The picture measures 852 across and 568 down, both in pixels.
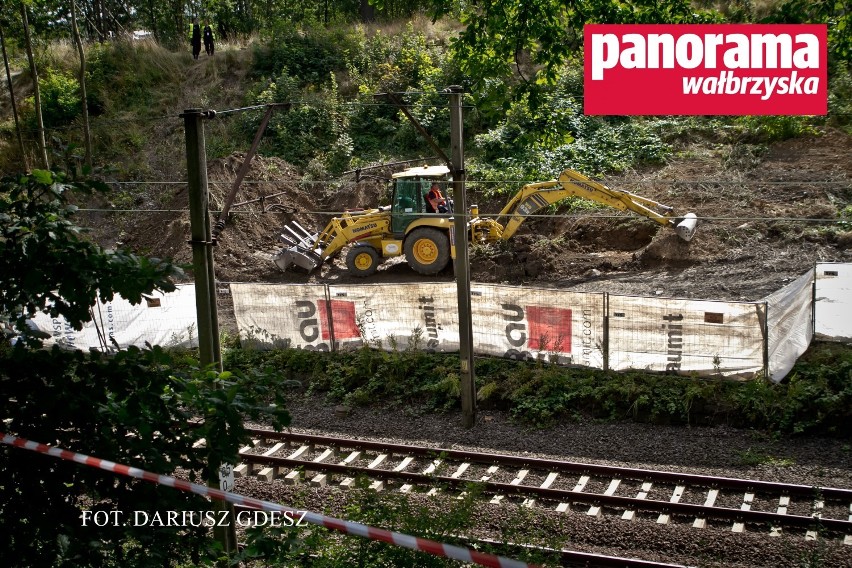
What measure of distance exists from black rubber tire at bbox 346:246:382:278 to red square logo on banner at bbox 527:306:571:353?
723 centimetres

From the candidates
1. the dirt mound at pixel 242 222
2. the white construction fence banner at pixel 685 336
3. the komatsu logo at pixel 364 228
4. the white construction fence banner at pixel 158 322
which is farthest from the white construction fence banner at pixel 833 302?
the dirt mound at pixel 242 222

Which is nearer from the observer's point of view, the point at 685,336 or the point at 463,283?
the point at 463,283

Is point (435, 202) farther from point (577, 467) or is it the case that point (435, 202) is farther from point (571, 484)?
point (571, 484)

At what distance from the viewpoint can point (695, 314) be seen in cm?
1340

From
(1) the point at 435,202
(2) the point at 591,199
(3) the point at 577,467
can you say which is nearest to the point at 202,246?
(3) the point at 577,467

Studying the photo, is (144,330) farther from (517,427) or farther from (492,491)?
(492,491)

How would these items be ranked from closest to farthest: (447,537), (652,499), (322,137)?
(447,537) < (652,499) < (322,137)

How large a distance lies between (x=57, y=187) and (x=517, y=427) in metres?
9.60

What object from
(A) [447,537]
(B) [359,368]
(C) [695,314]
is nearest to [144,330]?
(B) [359,368]

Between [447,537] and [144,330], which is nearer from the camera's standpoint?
[447,537]

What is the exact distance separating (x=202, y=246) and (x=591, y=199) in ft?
39.3

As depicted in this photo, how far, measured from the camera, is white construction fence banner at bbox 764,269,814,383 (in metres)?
13.1

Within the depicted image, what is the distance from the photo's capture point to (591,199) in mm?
18812
